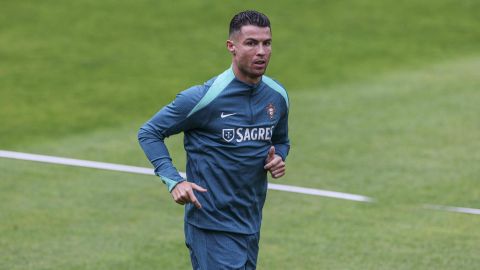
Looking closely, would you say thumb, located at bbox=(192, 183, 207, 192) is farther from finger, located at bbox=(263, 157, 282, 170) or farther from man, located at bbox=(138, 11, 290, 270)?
finger, located at bbox=(263, 157, 282, 170)

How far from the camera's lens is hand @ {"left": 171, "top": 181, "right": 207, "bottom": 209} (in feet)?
21.1

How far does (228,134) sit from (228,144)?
0.07 metres

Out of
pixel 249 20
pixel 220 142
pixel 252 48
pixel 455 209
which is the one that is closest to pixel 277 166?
pixel 220 142

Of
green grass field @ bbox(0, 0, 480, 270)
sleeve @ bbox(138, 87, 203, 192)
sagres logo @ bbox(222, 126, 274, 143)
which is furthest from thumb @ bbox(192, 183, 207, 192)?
green grass field @ bbox(0, 0, 480, 270)

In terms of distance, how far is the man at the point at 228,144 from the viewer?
6648mm

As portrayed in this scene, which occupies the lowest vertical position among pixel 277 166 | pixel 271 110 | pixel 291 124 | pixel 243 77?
pixel 291 124

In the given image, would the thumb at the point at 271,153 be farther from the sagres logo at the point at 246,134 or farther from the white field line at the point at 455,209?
the white field line at the point at 455,209

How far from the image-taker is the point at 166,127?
6.72 meters

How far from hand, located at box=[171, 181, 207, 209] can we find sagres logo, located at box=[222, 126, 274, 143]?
1.39 ft

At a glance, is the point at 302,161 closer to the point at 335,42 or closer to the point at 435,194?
the point at 435,194

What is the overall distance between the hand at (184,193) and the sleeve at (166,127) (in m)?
0.14

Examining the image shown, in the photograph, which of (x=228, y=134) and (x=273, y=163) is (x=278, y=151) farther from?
(x=228, y=134)

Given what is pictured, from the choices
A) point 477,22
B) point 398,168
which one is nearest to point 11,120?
point 398,168

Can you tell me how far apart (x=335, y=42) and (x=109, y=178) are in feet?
24.8
